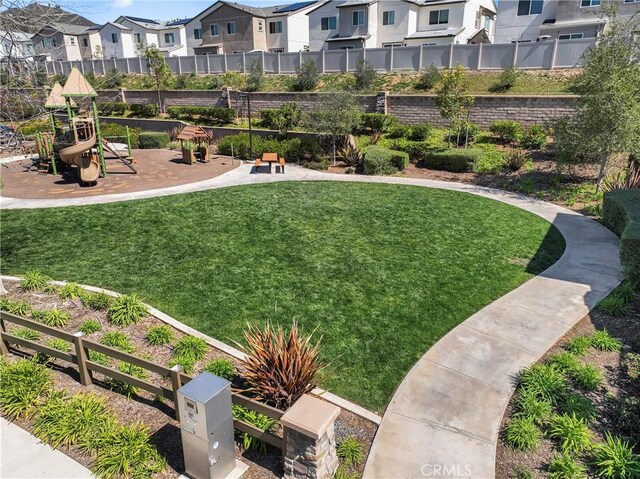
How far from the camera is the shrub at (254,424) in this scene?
17.0 ft

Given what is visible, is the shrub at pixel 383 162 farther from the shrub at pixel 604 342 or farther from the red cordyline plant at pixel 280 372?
the red cordyline plant at pixel 280 372

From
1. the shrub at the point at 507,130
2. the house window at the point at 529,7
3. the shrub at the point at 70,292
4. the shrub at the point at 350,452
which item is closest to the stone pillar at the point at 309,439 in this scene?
the shrub at the point at 350,452

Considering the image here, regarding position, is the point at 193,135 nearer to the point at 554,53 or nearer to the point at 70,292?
the point at 70,292

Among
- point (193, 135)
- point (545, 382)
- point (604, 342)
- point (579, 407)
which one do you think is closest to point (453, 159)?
point (193, 135)

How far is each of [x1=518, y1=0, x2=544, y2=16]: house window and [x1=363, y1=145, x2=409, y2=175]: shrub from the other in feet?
93.9

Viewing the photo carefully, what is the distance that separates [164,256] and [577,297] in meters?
9.39

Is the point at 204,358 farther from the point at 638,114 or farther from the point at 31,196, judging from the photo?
the point at 638,114

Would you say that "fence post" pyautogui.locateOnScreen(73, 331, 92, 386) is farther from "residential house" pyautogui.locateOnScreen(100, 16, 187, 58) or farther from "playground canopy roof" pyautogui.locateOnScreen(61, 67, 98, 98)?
"residential house" pyautogui.locateOnScreen(100, 16, 187, 58)

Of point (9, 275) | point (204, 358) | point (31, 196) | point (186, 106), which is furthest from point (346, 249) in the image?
point (186, 106)

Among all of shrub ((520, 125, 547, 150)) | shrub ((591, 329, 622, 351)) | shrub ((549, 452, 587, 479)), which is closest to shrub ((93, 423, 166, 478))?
shrub ((549, 452, 587, 479))

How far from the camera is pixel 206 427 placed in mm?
4410

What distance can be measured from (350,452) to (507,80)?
26887 mm

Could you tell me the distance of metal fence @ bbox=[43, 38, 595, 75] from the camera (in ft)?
89.3

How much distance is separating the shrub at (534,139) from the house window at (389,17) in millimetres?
26668
